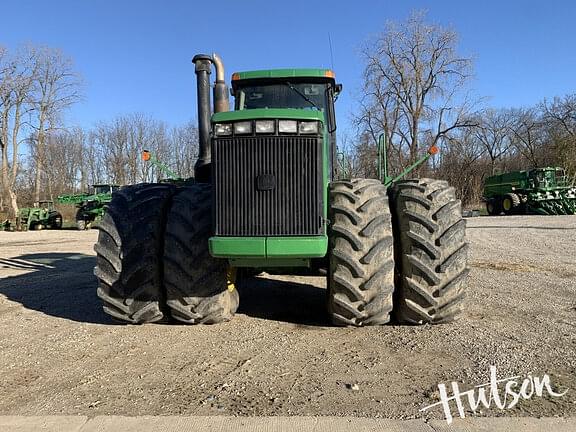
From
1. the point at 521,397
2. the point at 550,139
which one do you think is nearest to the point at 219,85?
the point at 521,397

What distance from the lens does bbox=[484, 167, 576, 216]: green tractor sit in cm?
2827

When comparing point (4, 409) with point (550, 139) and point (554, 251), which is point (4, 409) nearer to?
point (554, 251)

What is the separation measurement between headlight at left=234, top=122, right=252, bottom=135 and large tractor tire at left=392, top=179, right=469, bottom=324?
1.62 metres

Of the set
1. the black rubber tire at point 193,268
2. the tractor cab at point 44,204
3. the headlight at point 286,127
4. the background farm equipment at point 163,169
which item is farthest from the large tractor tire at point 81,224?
the headlight at point 286,127

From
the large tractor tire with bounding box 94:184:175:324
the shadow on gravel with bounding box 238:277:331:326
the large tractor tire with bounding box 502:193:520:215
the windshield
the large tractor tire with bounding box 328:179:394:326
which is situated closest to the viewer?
the large tractor tire with bounding box 328:179:394:326

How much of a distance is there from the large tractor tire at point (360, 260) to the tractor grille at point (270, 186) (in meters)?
0.30

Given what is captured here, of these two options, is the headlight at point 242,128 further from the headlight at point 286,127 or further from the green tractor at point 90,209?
the green tractor at point 90,209

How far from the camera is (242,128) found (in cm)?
400

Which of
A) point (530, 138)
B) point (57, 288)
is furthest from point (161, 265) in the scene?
point (530, 138)

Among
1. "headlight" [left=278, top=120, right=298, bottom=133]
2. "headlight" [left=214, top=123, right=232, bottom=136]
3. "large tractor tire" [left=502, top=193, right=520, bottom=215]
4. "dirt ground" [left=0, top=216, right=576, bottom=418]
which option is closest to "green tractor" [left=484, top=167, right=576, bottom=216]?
"large tractor tire" [left=502, top=193, right=520, bottom=215]

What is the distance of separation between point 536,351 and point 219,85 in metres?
4.43

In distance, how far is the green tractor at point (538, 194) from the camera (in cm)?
2827

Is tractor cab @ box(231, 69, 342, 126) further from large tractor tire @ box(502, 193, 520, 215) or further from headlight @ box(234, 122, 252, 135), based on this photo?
large tractor tire @ box(502, 193, 520, 215)

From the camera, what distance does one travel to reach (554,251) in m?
10.6
